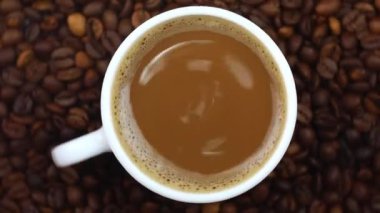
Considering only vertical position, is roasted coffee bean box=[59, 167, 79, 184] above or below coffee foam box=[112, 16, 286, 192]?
below

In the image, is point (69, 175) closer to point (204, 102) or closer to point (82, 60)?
point (82, 60)

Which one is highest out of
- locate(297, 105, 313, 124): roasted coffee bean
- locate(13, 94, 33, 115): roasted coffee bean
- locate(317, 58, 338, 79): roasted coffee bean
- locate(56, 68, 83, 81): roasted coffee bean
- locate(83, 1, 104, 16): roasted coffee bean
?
locate(83, 1, 104, 16): roasted coffee bean

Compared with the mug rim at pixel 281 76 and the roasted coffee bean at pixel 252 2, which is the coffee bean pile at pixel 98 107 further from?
the mug rim at pixel 281 76

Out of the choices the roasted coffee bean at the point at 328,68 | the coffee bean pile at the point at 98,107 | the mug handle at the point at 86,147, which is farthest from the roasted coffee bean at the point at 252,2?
the mug handle at the point at 86,147

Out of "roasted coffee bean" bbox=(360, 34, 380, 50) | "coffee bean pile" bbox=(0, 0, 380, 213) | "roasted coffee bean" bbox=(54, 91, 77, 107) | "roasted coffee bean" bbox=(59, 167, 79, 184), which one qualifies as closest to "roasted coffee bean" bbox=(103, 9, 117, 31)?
"coffee bean pile" bbox=(0, 0, 380, 213)

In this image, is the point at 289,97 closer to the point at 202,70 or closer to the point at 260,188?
the point at 202,70

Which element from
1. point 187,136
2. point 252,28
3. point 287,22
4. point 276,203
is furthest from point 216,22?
point 276,203

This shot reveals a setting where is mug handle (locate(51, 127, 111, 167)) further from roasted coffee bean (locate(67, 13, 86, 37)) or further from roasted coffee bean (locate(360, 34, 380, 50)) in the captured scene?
roasted coffee bean (locate(360, 34, 380, 50))
